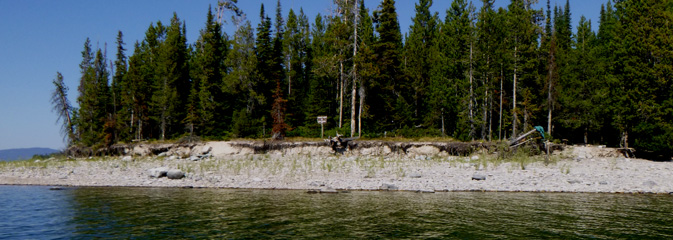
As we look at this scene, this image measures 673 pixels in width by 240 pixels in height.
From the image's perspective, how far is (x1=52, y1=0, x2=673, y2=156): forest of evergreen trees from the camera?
28.1 meters

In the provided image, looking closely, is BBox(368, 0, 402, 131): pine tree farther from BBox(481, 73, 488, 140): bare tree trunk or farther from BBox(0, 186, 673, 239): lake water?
BBox(0, 186, 673, 239): lake water

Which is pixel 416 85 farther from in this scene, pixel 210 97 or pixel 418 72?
pixel 210 97

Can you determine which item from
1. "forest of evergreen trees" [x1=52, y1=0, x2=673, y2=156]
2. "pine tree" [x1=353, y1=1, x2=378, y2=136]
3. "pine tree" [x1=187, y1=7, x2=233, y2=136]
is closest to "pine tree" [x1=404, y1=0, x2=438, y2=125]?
"forest of evergreen trees" [x1=52, y1=0, x2=673, y2=156]

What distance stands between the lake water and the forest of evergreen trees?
18.4 m

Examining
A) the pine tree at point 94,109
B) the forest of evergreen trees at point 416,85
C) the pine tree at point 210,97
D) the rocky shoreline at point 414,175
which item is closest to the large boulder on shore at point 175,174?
the rocky shoreline at point 414,175

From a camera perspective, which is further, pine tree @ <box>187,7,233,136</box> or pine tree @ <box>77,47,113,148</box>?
pine tree @ <box>77,47,113,148</box>

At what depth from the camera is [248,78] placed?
127 ft

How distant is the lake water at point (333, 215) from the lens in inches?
331

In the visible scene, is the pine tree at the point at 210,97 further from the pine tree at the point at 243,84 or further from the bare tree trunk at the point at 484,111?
the bare tree trunk at the point at 484,111

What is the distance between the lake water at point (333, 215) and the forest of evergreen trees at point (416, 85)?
18.4 metres

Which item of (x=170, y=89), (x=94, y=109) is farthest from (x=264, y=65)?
(x=94, y=109)

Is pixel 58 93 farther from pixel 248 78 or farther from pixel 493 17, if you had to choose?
pixel 493 17

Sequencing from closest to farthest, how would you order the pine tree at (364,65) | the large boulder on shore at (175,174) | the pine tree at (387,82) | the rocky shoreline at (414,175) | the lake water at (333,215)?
the lake water at (333,215) → the rocky shoreline at (414,175) → the large boulder on shore at (175,174) → the pine tree at (364,65) → the pine tree at (387,82)

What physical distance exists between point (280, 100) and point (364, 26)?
1104cm
